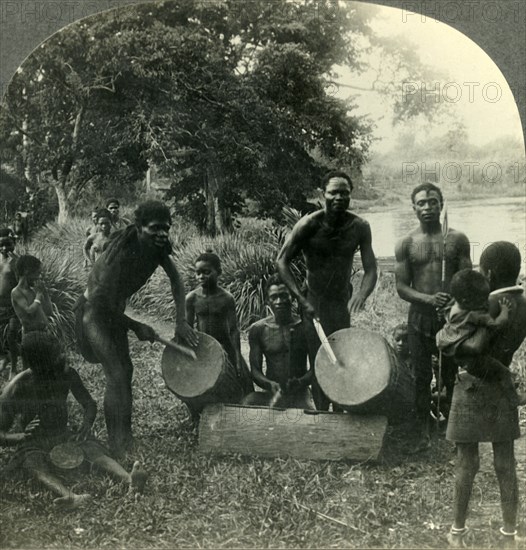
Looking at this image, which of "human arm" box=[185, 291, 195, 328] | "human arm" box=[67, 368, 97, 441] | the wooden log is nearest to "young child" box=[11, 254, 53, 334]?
"human arm" box=[67, 368, 97, 441]

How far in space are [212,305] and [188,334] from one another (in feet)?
0.61

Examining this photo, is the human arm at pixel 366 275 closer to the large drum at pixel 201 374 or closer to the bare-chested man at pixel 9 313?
the large drum at pixel 201 374

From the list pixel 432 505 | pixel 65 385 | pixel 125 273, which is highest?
pixel 125 273

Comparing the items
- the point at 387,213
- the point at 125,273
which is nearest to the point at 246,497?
the point at 125,273

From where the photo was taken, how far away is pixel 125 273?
3703 mm

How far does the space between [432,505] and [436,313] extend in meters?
0.88

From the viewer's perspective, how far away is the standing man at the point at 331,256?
3.58m

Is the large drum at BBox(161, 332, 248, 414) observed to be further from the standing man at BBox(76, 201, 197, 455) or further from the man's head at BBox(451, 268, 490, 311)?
the man's head at BBox(451, 268, 490, 311)

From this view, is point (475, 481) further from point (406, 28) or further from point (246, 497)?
point (406, 28)

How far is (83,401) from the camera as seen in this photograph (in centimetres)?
375

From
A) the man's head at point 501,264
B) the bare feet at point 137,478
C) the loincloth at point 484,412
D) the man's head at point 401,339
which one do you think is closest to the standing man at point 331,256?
the man's head at point 401,339

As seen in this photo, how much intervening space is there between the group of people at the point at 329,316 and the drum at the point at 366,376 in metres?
0.07

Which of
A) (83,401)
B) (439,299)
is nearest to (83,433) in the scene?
(83,401)

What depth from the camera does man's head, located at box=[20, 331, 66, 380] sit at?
3.73 metres
